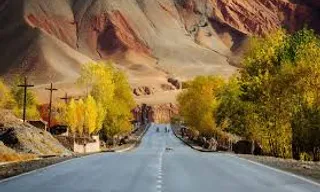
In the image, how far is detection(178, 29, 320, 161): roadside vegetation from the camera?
184 feet

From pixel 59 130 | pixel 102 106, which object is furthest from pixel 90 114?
pixel 59 130

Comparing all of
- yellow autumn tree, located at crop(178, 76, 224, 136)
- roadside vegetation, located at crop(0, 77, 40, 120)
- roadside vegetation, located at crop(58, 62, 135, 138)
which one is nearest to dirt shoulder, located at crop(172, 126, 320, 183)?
roadside vegetation, located at crop(58, 62, 135, 138)

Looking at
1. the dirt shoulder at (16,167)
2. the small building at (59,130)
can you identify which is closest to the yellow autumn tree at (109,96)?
the small building at (59,130)

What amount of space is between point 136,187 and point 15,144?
44282 mm

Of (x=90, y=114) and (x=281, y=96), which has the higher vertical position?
(x=90, y=114)

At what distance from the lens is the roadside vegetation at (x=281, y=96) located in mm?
56031

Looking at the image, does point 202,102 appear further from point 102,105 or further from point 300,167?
point 300,167

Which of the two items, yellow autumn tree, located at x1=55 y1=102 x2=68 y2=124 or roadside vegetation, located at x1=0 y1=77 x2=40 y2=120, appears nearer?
yellow autumn tree, located at x1=55 y1=102 x2=68 y2=124

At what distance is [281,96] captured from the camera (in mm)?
61406

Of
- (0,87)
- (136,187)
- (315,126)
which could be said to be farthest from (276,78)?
(0,87)

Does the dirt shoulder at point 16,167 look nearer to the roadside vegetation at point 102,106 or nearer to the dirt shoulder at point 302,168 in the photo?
the dirt shoulder at point 302,168

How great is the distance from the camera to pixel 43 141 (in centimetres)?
7550

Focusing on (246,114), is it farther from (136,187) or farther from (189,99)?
(189,99)

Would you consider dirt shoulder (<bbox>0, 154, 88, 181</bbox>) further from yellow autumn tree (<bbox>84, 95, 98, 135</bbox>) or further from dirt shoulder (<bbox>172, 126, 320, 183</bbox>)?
yellow autumn tree (<bbox>84, 95, 98, 135</bbox>)
